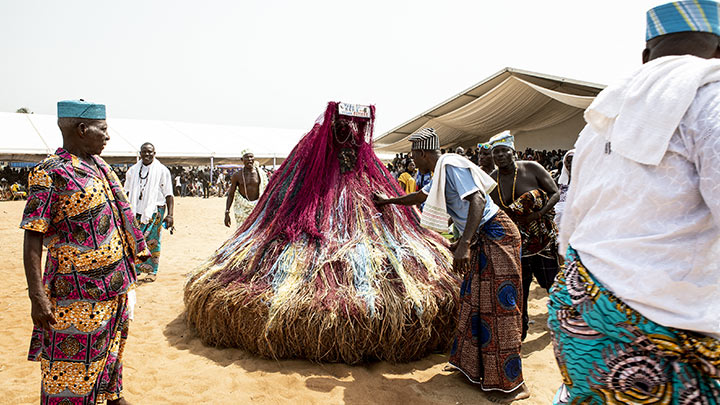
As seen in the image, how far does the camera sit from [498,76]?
39.6ft

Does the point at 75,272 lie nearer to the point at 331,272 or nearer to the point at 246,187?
the point at 331,272

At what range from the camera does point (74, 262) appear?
2262mm

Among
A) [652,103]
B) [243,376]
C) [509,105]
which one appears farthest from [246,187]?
[509,105]

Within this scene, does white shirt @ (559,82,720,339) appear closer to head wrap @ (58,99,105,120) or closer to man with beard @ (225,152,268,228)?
head wrap @ (58,99,105,120)

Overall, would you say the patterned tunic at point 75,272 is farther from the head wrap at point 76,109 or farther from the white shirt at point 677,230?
the white shirt at point 677,230

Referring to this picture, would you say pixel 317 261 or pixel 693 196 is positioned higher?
pixel 693 196

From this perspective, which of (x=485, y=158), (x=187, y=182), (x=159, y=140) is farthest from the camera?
(x=187, y=182)

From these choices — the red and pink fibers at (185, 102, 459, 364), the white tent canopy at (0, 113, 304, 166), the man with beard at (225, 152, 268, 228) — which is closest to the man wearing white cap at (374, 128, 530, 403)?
the red and pink fibers at (185, 102, 459, 364)

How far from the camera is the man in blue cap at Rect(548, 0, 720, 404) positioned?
1239 millimetres

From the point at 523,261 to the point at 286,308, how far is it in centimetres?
227

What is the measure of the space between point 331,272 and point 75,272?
69.8 inches

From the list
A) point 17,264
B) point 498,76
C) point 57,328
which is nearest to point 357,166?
point 57,328

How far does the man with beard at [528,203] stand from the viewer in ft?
13.2

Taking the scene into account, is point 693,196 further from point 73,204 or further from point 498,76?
point 498,76
